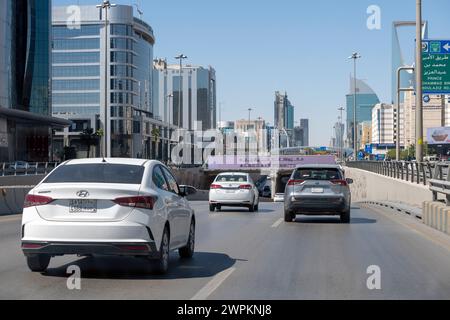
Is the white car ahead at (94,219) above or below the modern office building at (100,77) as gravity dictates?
below

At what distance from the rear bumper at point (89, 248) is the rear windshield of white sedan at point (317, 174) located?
11294mm

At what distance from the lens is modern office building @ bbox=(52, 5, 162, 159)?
13825 centimetres

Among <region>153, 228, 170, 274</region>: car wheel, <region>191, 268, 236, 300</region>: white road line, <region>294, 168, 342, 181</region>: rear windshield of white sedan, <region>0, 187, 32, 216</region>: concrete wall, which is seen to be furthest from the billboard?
<region>153, 228, 170, 274</region>: car wheel

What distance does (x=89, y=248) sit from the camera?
9.09 metres

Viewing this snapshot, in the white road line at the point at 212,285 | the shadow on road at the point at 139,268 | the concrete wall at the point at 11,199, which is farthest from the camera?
the concrete wall at the point at 11,199

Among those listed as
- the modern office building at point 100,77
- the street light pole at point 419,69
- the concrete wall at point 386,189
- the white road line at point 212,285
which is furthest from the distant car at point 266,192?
the white road line at point 212,285

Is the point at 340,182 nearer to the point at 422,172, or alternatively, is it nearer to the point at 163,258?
the point at 422,172

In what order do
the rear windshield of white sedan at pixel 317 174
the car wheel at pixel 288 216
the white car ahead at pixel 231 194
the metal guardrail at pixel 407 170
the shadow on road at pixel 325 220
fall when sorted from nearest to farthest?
the rear windshield of white sedan at pixel 317 174
the car wheel at pixel 288 216
the shadow on road at pixel 325 220
the white car ahead at pixel 231 194
the metal guardrail at pixel 407 170

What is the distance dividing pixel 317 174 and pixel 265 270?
32.7ft

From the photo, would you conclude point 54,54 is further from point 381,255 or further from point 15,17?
point 381,255

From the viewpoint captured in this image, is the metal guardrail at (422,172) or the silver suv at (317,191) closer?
the metal guardrail at (422,172)

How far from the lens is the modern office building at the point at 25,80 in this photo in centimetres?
8775

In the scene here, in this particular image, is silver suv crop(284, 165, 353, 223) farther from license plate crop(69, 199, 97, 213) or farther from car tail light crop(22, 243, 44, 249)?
car tail light crop(22, 243, 44, 249)

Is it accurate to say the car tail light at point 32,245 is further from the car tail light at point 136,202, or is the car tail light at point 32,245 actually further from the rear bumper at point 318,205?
the rear bumper at point 318,205
